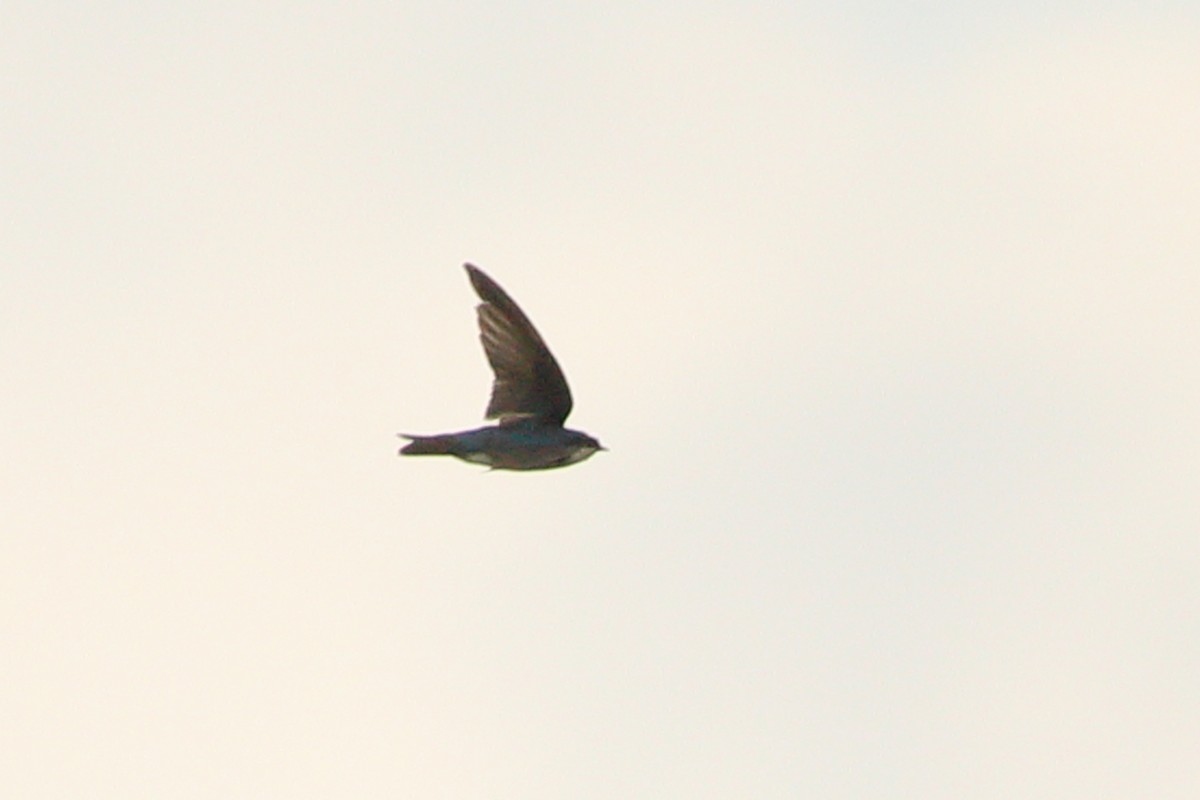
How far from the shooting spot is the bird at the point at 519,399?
15.0m

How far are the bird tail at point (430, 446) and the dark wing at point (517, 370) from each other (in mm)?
675

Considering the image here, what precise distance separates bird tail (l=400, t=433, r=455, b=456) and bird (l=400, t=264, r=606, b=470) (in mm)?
143

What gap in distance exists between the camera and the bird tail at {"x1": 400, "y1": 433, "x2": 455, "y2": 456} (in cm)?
1454

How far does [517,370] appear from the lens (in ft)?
50.2

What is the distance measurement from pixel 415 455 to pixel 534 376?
1.26 m

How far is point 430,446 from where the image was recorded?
14.6m

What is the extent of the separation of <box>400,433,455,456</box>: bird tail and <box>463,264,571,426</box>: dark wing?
675mm

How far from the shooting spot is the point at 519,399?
15312mm

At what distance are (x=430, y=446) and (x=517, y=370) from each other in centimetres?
106

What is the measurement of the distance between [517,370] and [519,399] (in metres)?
0.21

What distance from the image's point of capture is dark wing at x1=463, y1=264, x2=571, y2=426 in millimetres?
15109

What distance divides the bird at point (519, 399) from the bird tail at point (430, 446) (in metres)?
0.14

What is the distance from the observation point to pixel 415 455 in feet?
47.4

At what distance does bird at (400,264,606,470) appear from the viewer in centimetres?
1496
